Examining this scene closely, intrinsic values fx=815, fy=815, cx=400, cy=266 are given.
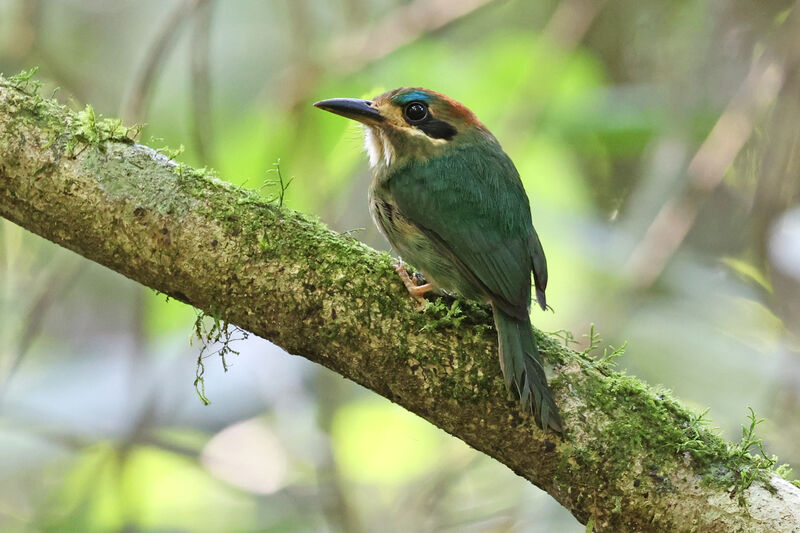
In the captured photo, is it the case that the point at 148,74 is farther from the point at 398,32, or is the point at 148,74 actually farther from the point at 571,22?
the point at 571,22

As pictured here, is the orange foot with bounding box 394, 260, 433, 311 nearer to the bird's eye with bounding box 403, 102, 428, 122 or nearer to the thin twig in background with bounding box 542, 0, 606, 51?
the bird's eye with bounding box 403, 102, 428, 122

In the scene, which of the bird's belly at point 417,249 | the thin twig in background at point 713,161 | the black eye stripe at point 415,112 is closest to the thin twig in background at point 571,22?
the thin twig in background at point 713,161

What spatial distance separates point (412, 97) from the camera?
3.06 metres

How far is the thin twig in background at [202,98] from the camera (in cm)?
368

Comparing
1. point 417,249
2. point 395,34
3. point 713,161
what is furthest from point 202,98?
point 713,161

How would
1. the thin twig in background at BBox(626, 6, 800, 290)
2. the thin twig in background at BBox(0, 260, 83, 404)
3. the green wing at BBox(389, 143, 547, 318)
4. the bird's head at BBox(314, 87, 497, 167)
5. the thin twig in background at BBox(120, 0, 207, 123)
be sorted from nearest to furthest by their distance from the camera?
the green wing at BBox(389, 143, 547, 318) → the bird's head at BBox(314, 87, 497, 167) → the thin twig in background at BBox(0, 260, 83, 404) → the thin twig in background at BBox(120, 0, 207, 123) → the thin twig in background at BBox(626, 6, 800, 290)

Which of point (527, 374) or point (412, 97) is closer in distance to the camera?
point (527, 374)

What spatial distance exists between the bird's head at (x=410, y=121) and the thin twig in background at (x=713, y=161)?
1253 millimetres

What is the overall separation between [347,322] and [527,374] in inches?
18.9

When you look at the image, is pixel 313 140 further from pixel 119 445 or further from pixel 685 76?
pixel 685 76

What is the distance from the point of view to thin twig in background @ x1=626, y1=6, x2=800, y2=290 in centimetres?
385

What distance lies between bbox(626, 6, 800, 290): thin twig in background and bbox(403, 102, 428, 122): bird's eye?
4.79ft

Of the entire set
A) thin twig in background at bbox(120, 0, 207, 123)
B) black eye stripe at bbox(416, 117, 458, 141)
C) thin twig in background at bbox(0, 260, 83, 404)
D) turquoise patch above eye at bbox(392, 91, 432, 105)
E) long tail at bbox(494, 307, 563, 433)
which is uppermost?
thin twig in background at bbox(120, 0, 207, 123)

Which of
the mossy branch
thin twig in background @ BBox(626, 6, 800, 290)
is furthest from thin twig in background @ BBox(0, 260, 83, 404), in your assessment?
thin twig in background @ BBox(626, 6, 800, 290)
